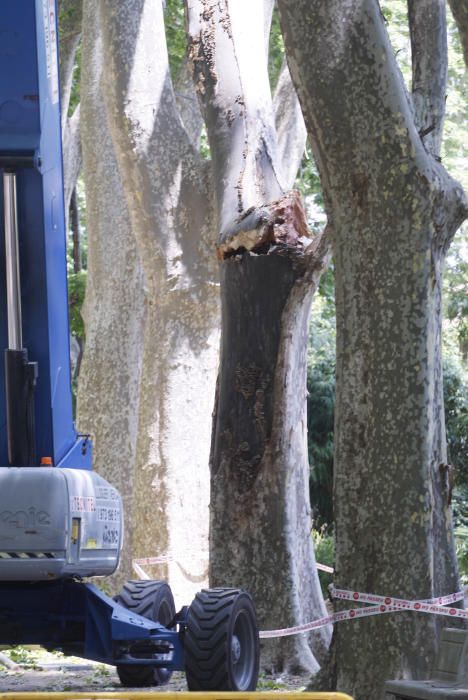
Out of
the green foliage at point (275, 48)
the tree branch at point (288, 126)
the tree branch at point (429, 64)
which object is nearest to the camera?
the tree branch at point (429, 64)

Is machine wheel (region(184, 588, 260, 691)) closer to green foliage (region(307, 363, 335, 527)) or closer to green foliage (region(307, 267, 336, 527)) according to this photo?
green foliage (region(307, 267, 336, 527))

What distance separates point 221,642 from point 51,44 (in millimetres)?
3769

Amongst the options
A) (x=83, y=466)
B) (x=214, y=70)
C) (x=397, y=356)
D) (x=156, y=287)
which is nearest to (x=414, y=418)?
(x=397, y=356)

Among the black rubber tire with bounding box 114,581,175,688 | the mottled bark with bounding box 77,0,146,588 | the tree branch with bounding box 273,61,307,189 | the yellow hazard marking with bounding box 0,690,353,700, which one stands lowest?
the black rubber tire with bounding box 114,581,175,688

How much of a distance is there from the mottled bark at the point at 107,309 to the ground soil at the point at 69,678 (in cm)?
344

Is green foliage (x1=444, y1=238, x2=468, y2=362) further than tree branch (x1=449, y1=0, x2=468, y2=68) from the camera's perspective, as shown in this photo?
Yes

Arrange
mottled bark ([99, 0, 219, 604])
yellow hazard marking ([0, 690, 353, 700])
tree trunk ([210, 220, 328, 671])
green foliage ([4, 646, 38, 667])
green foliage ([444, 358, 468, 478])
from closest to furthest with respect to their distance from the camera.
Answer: yellow hazard marking ([0, 690, 353, 700])
tree trunk ([210, 220, 328, 671])
green foliage ([4, 646, 38, 667])
mottled bark ([99, 0, 219, 604])
green foliage ([444, 358, 468, 478])

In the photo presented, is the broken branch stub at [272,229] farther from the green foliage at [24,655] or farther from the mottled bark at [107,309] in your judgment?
the mottled bark at [107,309]

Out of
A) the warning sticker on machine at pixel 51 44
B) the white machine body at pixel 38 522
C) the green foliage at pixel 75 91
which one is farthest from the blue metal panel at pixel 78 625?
the green foliage at pixel 75 91

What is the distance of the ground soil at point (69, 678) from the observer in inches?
366

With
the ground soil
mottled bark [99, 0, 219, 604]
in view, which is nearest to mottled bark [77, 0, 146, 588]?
mottled bark [99, 0, 219, 604]

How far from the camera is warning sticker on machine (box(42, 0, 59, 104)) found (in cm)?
762

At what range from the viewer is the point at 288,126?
659 inches

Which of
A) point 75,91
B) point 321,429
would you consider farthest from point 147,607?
point 75,91
